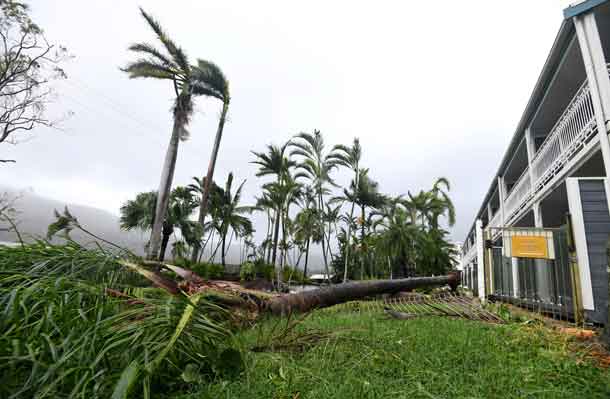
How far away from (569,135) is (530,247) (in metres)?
3.76

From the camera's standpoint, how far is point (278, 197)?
1479 cm

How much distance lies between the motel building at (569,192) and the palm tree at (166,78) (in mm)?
11262

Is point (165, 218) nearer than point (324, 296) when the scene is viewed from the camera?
No

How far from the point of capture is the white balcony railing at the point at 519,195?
8.85 m

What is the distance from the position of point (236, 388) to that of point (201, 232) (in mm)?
14574

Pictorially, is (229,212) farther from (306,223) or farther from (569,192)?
(569,192)

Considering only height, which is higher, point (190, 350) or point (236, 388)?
point (190, 350)

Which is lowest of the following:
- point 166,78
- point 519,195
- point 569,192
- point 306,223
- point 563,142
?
point 569,192

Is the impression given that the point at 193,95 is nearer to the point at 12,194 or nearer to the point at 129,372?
the point at 12,194

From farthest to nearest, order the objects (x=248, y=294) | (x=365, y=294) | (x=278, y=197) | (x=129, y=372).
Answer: (x=278, y=197), (x=365, y=294), (x=248, y=294), (x=129, y=372)

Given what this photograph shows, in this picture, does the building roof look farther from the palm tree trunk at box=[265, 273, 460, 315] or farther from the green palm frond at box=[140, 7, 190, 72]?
the green palm frond at box=[140, 7, 190, 72]

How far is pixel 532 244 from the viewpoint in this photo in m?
4.47

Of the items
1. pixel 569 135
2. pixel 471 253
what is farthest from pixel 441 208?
pixel 569 135

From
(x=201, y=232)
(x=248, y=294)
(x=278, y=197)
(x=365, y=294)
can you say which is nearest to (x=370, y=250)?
(x=278, y=197)
